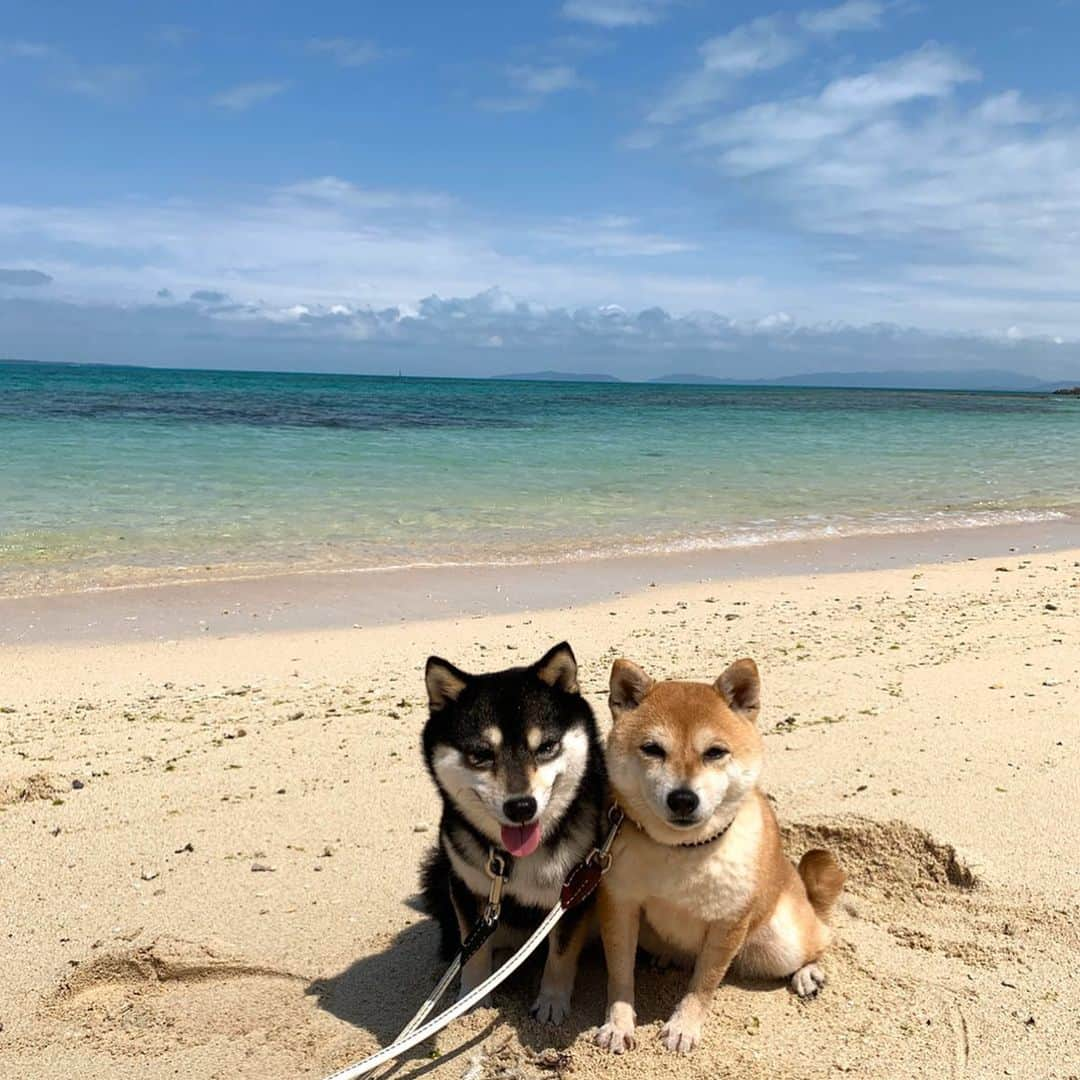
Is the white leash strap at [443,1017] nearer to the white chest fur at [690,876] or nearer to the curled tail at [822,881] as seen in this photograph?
the white chest fur at [690,876]

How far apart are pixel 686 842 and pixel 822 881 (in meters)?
0.91

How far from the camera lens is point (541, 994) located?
3357 millimetres

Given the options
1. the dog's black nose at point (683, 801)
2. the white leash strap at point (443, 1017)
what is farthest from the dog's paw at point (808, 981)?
the dog's black nose at point (683, 801)

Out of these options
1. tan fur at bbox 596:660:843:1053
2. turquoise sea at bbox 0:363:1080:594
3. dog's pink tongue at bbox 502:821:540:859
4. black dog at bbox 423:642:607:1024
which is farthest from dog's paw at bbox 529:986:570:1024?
turquoise sea at bbox 0:363:1080:594

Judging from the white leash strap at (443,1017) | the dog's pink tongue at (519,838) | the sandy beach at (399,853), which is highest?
the dog's pink tongue at (519,838)

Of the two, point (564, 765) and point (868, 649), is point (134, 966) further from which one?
point (868, 649)

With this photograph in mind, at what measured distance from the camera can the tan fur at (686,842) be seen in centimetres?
300

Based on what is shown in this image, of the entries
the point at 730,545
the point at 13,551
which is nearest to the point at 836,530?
the point at 730,545

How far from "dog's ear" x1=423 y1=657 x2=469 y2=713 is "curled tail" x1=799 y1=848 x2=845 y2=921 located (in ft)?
5.09

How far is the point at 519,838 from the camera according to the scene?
121 inches

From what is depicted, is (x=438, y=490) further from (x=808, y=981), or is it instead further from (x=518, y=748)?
(x=518, y=748)

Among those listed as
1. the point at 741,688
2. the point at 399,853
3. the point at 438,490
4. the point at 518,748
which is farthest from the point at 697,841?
the point at 438,490

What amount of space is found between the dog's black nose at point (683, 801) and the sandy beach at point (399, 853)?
0.86 meters

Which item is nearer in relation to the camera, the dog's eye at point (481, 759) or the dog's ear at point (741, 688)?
→ the dog's eye at point (481, 759)
